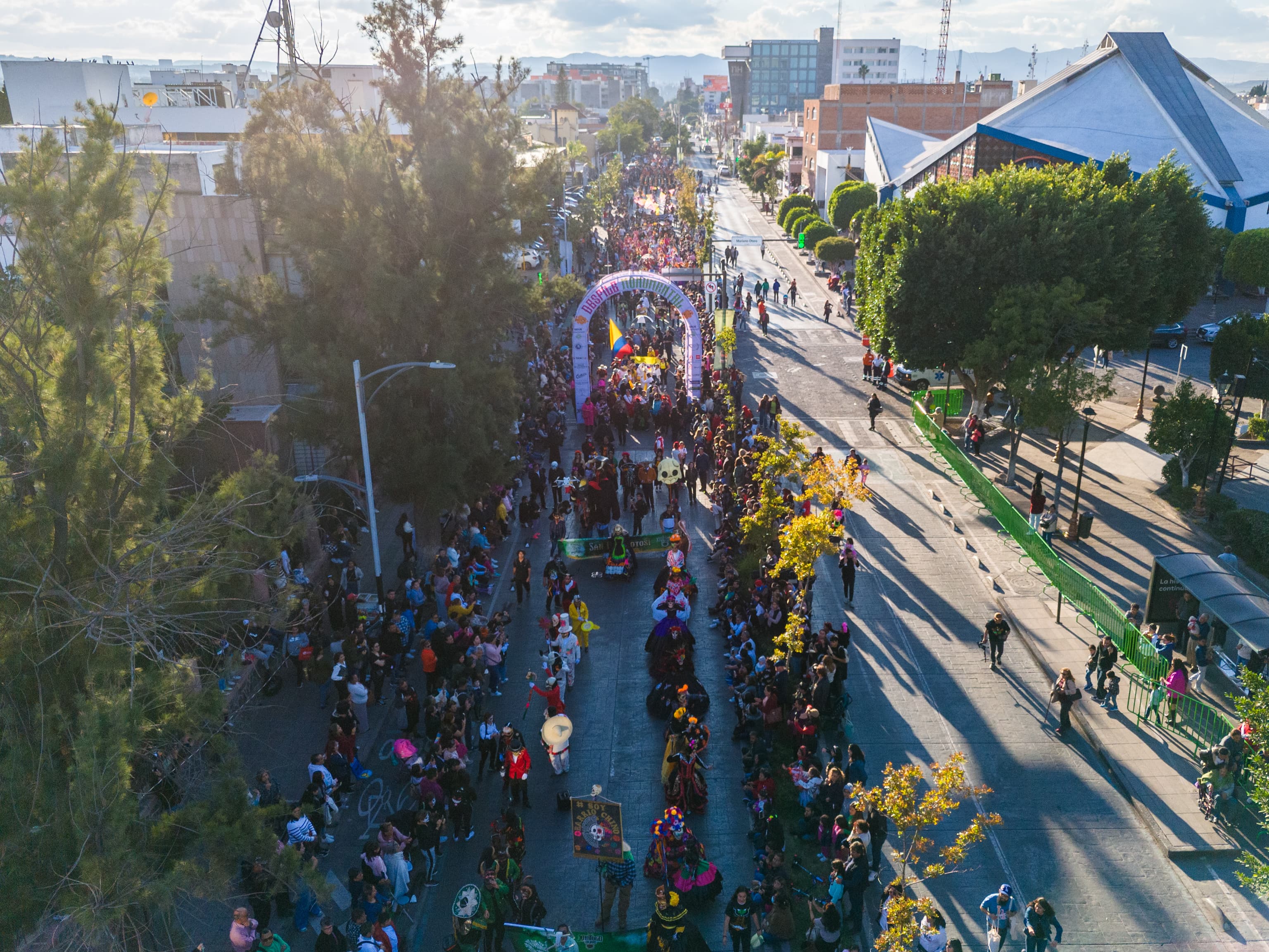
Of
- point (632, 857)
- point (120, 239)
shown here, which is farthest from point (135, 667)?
point (632, 857)

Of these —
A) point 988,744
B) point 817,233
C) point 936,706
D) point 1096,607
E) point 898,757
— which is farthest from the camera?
point 817,233

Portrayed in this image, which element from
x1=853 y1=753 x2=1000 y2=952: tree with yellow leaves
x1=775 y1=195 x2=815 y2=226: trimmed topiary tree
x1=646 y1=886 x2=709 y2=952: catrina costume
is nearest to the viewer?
x1=853 y1=753 x2=1000 y2=952: tree with yellow leaves

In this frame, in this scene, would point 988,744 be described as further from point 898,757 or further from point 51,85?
point 51,85

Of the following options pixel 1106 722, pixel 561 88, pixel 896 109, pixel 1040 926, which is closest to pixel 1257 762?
pixel 1040 926

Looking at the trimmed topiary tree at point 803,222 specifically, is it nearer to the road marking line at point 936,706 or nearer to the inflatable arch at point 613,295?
the inflatable arch at point 613,295

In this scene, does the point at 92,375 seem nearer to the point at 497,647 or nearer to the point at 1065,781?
the point at 497,647

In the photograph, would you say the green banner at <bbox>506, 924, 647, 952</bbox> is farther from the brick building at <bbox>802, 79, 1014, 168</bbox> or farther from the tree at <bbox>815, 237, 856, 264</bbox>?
the brick building at <bbox>802, 79, 1014, 168</bbox>

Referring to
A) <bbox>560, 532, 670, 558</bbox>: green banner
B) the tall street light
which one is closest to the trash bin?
<bbox>560, 532, 670, 558</bbox>: green banner
